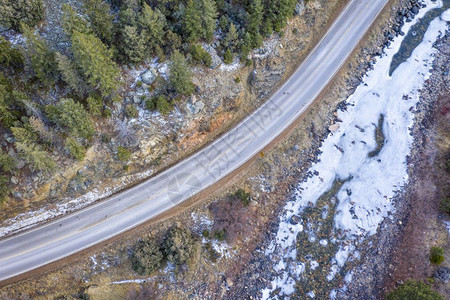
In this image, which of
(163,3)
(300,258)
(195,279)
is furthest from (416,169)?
(163,3)

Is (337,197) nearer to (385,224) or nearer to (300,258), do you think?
(385,224)

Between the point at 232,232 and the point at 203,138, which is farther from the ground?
the point at 203,138

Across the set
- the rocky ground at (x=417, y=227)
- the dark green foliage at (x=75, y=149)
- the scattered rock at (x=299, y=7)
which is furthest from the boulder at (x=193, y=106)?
the rocky ground at (x=417, y=227)

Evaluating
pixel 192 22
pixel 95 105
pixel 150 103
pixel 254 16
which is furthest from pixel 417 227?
pixel 95 105

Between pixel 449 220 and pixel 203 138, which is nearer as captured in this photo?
pixel 449 220

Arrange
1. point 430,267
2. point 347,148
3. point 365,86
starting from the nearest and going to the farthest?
point 430,267
point 347,148
point 365,86

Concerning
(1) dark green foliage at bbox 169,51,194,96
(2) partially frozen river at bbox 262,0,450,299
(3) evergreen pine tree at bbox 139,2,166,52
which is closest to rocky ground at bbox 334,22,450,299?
(2) partially frozen river at bbox 262,0,450,299
